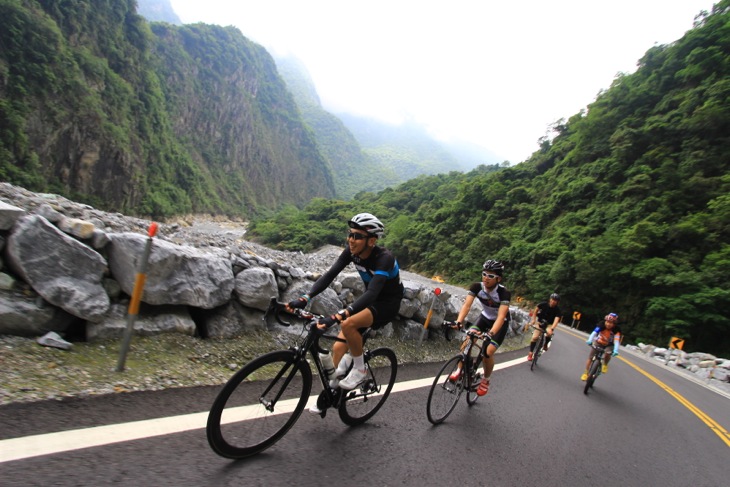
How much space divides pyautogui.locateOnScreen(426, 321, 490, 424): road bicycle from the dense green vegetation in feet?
86.3

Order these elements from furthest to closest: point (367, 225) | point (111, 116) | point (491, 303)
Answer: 1. point (111, 116)
2. point (491, 303)
3. point (367, 225)

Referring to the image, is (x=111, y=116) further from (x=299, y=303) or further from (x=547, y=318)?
(x=299, y=303)

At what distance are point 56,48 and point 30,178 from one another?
2621 centimetres

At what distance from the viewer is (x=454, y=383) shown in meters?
4.39

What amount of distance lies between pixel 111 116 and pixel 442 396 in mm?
88179

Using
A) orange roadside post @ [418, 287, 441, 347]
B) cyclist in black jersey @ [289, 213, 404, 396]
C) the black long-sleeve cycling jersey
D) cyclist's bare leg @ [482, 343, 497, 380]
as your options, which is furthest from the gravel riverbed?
orange roadside post @ [418, 287, 441, 347]

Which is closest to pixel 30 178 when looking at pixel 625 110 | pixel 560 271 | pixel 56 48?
pixel 56 48

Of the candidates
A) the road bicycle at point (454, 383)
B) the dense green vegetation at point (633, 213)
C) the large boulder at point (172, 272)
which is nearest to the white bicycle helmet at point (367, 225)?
the road bicycle at point (454, 383)

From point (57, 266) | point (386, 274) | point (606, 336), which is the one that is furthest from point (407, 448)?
point (606, 336)

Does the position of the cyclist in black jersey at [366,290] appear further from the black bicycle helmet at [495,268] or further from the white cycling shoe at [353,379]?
the black bicycle helmet at [495,268]

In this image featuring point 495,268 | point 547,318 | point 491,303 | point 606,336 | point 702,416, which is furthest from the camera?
point 547,318

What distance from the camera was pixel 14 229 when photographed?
3.45 meters

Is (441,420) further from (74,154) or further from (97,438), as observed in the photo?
(74,154)

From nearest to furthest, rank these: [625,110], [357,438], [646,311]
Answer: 1. [357,438]
2. [646,311]
3. [625,110]
